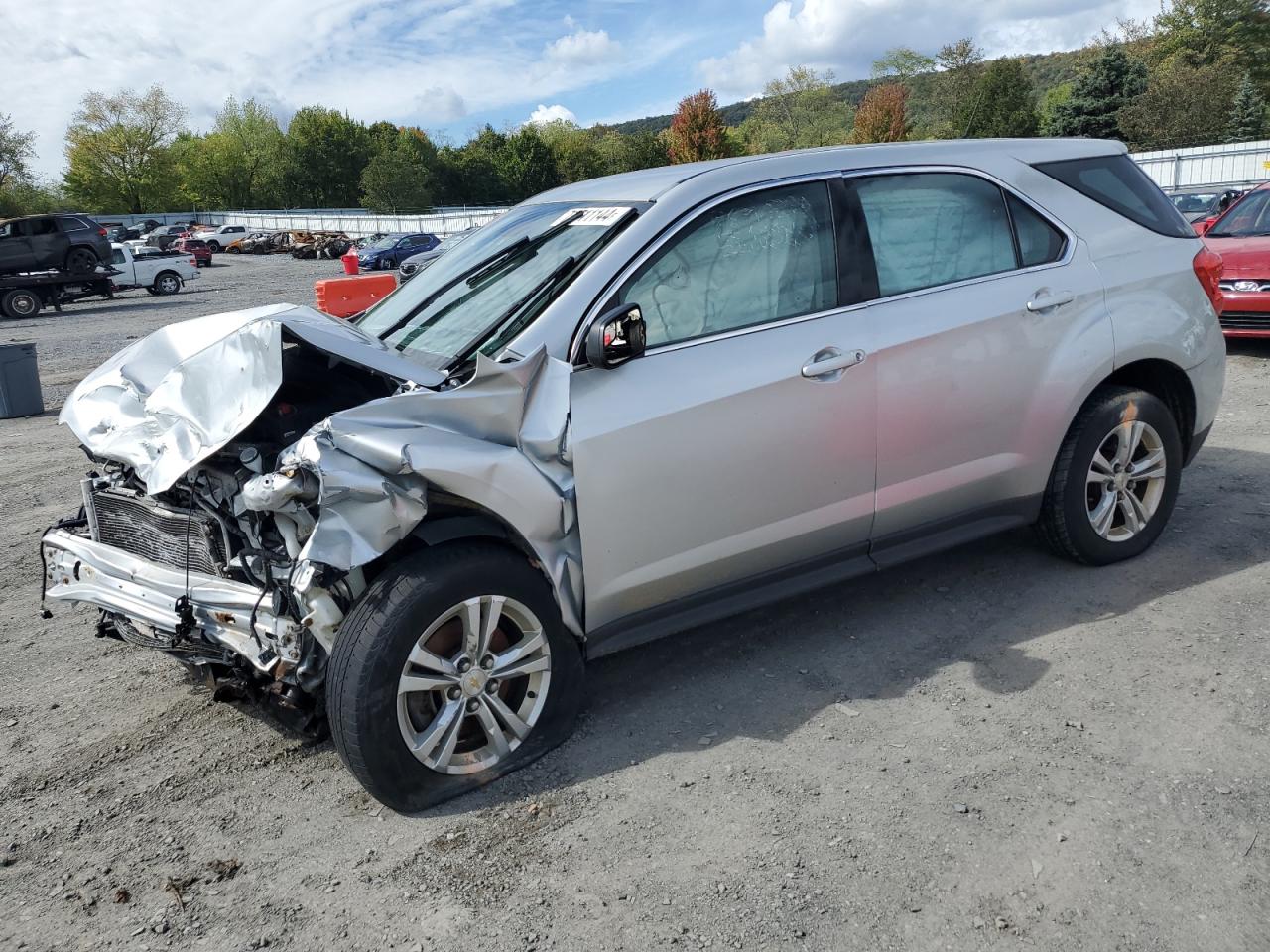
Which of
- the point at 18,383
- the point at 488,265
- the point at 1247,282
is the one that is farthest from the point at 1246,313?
the point at 18,383

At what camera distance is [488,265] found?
4.24 meters

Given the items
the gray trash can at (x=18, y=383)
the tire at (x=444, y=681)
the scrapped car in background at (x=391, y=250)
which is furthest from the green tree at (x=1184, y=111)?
the tire at (x=444, y=681)

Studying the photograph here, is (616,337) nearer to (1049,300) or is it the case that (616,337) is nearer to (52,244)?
(1049,300)

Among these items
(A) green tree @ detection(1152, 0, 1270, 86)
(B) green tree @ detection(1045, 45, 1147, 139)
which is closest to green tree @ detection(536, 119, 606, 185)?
(B) green tree @ detection(1045, 45, 1147, 139)

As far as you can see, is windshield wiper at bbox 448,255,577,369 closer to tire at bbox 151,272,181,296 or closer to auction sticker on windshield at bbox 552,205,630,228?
auction sticker on windshield at bbox 552,205,630,228

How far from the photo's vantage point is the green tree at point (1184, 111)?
49.8 metres

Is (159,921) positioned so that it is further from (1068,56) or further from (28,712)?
(1068,56)

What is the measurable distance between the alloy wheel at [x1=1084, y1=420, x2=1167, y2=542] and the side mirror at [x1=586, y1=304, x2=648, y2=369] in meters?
2.38

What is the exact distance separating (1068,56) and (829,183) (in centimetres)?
16576

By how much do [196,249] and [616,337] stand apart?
52.2 m

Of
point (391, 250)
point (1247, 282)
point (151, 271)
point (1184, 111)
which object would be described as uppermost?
point (1184, 111)

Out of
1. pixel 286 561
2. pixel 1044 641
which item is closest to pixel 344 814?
pixel 286 561

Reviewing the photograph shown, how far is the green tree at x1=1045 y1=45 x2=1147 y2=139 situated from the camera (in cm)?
5222

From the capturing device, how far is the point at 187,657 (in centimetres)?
354
